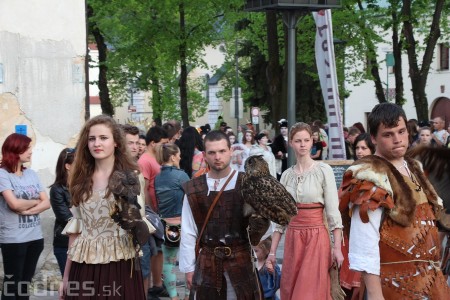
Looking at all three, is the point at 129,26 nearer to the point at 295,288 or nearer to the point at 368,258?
the point at 295,288

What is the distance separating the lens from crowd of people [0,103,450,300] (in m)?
4.57

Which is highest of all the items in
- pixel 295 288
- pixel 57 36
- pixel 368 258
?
pixel 57 36

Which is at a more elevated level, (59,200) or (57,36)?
(57,36)

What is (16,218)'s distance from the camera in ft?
27.0

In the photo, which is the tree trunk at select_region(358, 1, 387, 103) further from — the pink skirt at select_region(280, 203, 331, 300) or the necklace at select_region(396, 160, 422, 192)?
the necklace at select_region(396, 160, 422, 192)

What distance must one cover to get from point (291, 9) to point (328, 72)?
1.16 meters

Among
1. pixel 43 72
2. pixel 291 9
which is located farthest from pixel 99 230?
pixel 291 9

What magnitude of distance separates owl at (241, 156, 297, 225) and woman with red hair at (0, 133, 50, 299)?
257cm

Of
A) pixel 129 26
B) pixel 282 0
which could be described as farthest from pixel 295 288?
pixel 129 26

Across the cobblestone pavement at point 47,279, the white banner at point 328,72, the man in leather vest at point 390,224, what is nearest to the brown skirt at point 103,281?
the man in leather vest at point 390,224

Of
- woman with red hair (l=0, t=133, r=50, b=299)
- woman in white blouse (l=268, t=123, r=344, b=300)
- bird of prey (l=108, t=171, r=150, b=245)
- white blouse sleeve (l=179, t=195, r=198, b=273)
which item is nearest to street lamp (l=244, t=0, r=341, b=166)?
woman in white blouse (l=268, t=123, r=344, b=300)

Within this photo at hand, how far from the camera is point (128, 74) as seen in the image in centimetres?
4047

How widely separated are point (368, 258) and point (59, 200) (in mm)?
A: 4607

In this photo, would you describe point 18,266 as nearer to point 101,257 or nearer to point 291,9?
point 101,257
